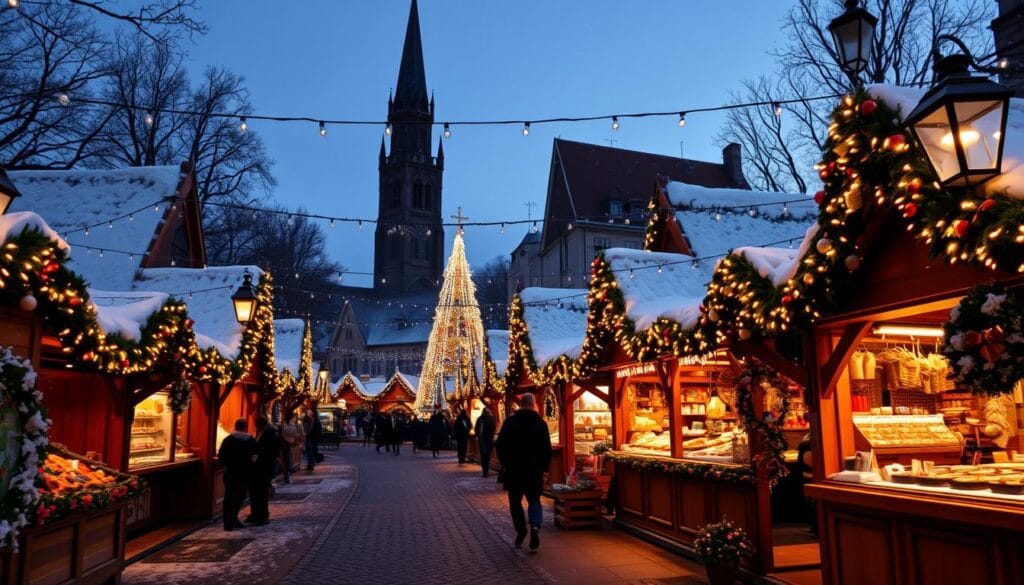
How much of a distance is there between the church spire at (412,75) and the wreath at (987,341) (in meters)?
83.3

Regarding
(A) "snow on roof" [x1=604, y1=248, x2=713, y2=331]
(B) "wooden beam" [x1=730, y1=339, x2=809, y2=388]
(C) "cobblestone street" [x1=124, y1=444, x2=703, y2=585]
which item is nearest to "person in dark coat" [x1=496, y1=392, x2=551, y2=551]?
(C) "cobblestone street" [x1=124, y1=444, x2=703, y2=585]

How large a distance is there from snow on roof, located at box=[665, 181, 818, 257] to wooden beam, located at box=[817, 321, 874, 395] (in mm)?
8139

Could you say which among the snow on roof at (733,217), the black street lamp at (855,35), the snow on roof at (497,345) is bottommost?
the snow on roof at (497,345)

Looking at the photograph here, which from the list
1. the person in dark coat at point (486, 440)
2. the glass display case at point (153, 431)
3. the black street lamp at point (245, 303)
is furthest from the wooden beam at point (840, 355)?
the person in dark coat at point (486, 440)

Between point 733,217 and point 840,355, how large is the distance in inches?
389

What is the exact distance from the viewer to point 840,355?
6602mm

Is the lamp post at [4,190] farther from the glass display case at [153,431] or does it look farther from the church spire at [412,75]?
the church spire at [412,75]

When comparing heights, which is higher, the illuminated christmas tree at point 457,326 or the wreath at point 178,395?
the illuminated christmas tree at point 457,326

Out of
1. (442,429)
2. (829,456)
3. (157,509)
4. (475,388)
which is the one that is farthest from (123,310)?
(442,429)

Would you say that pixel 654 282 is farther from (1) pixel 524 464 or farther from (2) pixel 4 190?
(2) pixel 4 190

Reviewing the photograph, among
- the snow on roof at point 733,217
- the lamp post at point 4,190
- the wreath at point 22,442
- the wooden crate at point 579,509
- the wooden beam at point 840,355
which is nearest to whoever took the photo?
the wreath at point 22,442

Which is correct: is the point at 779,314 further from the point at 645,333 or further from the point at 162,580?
the point at 162,580

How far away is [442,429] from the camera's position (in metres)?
32.0

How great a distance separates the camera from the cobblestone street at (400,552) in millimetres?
8266
